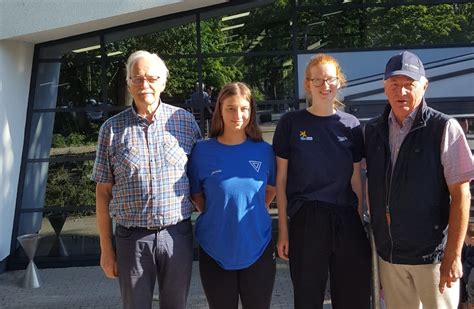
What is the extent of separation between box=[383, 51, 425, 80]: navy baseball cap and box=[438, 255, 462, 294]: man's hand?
36.2 inches

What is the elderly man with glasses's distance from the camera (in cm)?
272

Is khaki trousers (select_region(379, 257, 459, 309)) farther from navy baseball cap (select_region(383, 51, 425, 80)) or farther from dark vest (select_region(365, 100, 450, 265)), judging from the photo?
navy baseball cap (select_region(383, 51, 425, 80))

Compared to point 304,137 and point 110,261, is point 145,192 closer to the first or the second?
point 110,261

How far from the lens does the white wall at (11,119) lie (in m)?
6.32

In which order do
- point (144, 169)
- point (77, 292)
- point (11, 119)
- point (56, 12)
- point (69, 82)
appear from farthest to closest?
point (69, 82) < point (11, 119) < point (56, 12) < point (77, 292) < point (144, 169)

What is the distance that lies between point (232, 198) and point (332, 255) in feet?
2.11

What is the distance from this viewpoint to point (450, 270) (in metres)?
2.57

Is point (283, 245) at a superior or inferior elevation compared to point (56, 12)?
inferior

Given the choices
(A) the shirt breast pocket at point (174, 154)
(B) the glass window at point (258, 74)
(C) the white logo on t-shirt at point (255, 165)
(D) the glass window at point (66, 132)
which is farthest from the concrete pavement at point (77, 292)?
(A) the shirt breast pocket at point (174, 154)

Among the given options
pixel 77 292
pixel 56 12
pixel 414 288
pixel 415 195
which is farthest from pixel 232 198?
pixel 56 12

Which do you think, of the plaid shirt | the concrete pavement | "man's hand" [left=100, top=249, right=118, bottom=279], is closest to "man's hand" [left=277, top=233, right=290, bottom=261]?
the plaid shirt

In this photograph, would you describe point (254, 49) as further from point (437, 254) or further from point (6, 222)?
point (437, 254)

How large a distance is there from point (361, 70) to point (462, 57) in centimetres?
136

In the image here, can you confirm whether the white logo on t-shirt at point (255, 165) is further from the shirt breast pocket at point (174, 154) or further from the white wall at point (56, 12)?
the white wall at point (56, 12)
